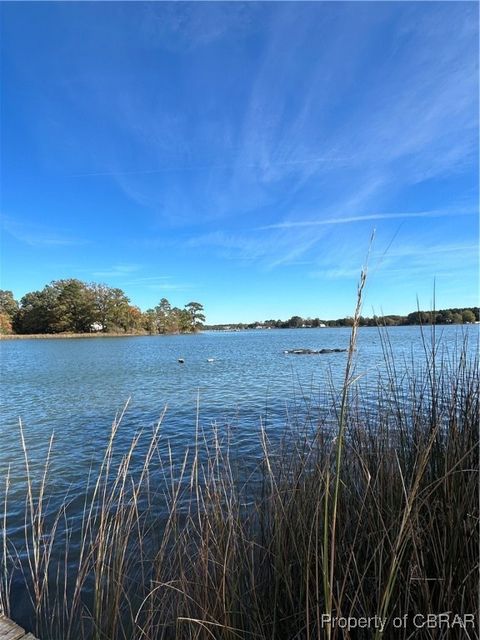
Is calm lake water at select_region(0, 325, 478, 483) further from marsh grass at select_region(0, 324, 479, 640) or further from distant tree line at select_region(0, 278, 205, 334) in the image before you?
distant tree line at select_region(0, 278, 205, 334)

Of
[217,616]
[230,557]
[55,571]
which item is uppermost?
[230,557]

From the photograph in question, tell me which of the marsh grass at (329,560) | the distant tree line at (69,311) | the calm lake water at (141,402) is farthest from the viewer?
the distant tree line at (69,311)

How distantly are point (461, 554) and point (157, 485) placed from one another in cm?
514

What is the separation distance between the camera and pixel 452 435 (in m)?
2.58

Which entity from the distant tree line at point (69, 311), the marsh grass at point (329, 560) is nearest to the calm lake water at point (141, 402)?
the marsh grass at point (329, 560)

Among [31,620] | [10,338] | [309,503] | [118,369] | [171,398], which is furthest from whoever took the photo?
[10,338]

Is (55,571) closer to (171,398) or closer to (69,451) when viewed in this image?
(69,451)

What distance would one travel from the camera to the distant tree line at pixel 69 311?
80.4 metres

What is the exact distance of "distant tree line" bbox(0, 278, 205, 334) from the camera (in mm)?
80438

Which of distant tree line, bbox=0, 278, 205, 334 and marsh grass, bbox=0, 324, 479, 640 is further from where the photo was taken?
distant tree line, bbox=0, 278, 205, 334

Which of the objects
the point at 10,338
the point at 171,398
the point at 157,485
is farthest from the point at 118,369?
the point at 10,338

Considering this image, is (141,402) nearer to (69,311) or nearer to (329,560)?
(329,560)

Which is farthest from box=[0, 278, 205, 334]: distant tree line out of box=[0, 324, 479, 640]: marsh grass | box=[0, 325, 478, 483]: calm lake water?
box=[0, 324, 479, 640]: marsh grass

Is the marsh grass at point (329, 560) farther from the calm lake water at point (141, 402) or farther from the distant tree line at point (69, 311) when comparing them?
the distant tree line at point (69, 311)
